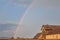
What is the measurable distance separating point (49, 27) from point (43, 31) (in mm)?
864

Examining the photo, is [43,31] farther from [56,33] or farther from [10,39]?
[10,39]

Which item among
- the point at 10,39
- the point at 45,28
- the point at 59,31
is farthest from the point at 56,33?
the point at 10,39

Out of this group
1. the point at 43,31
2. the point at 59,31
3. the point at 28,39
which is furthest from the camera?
the point at 28,39

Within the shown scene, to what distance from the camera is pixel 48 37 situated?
66.4 feet

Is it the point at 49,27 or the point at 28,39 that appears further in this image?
the point at 28,39

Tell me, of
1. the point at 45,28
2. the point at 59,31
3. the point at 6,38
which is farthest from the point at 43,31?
the point at 6,38

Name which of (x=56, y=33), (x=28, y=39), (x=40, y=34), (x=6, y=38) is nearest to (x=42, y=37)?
(x=40, y=34)

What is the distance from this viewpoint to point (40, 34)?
20953 millimetres

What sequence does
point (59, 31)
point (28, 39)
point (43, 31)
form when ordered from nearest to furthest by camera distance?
point (59, 31) → point (43, 31) → point (28, 39)

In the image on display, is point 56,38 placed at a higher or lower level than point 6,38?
lower

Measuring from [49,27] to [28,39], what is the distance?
23.4ft

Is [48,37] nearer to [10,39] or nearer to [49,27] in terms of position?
[49,27]

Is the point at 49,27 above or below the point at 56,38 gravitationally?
above

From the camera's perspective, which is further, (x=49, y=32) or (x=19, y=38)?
(x=19, y=38)
